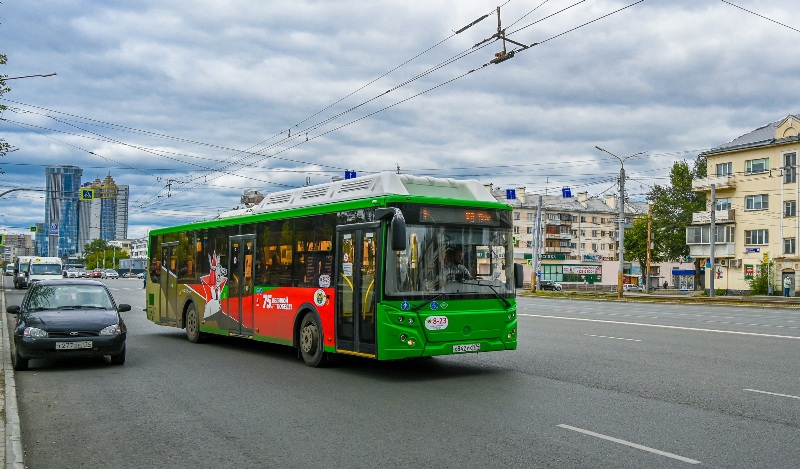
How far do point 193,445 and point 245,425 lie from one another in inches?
35.2

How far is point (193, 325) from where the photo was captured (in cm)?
1777

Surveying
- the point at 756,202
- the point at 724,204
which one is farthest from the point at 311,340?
the point at 724,204

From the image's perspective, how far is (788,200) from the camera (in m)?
Result: 62.4

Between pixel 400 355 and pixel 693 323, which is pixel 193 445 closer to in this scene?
pixel 400 355

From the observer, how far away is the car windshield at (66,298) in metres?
13.3

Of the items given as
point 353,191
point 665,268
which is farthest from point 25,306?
point 665,268

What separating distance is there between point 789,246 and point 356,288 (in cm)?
5991

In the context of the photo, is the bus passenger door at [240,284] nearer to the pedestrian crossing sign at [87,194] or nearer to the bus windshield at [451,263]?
the bus windshield at [451,263]

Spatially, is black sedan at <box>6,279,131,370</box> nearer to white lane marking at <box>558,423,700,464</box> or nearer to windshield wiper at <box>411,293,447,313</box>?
windshield wiper at <box>411,293,447,313</box>

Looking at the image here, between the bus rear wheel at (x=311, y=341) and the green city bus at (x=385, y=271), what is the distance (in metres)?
0.02

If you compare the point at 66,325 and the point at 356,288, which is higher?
the point at 356,288

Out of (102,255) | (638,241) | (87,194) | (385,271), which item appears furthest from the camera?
(102,255)

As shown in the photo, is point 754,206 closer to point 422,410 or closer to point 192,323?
point 192,323

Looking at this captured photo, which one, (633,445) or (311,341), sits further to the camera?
(311,341)
